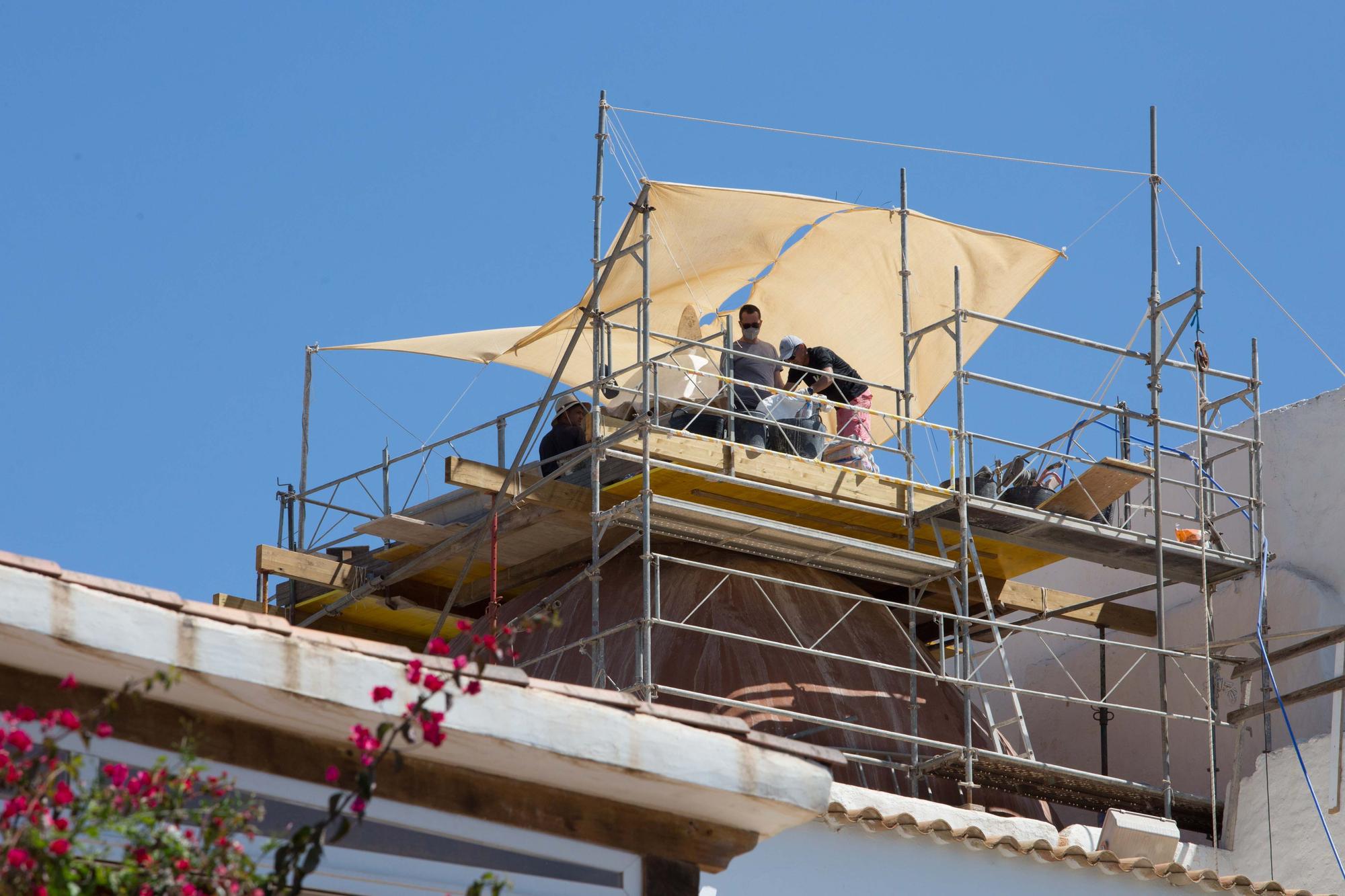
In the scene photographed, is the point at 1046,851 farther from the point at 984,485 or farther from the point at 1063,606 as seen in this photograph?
the point at 1063,606

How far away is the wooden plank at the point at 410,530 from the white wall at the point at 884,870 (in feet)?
20.4

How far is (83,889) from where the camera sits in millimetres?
6176

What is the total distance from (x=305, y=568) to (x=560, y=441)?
2974 mm

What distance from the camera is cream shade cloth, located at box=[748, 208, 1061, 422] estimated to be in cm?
2098

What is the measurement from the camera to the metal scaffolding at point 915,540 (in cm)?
1650

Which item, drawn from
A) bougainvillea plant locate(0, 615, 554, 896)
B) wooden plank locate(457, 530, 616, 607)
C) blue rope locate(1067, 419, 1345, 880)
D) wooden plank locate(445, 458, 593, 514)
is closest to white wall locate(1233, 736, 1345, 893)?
blue rope locate(1067, 419, 1345, 880)

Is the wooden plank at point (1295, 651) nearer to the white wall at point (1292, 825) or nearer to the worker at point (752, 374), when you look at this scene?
the white wall at point (1292, 825)

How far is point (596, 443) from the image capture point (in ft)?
54.5

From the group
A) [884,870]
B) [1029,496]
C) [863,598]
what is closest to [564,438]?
[863,598]

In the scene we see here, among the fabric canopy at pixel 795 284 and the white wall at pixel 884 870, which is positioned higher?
the fabric canopy at pixel 795 284

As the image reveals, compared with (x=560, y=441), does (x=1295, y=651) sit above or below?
below

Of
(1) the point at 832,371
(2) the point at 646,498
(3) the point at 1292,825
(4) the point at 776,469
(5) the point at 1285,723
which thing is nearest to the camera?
(2) the point at 646,498

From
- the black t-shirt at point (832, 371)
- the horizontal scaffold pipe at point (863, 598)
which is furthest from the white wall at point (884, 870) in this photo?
the black t-shirt at point (832, 371)

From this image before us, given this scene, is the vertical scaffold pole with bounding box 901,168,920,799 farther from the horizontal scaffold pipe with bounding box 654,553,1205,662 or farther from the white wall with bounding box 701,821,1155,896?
the white wall with bounding box 701,821,1155,896
